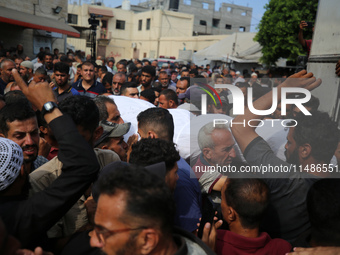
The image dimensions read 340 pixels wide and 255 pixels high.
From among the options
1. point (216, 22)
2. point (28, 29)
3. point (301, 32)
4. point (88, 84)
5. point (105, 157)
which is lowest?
point (105, 157)

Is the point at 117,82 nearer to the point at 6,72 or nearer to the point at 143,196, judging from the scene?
the point at 6,72

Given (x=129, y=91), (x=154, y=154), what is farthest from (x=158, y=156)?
(x=129, y=91)

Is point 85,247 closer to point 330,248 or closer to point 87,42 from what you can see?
point 330,248

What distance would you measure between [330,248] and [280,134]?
1426 millimetres

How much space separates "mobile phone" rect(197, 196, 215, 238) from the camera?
196 centimetres

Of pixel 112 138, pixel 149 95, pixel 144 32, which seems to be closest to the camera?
pixel 112 138

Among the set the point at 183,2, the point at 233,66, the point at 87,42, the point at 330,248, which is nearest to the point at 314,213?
the point at 330,248

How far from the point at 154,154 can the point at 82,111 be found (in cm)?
61

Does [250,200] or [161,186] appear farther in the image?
[250,200]

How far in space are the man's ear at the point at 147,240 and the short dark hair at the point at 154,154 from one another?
2.09ft

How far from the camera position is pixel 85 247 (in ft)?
5.15

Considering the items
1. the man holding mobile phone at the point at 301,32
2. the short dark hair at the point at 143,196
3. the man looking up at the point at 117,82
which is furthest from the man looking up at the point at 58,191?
the man looking up at the point at 117,82

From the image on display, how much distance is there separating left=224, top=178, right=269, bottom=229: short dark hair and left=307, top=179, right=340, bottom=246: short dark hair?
28 cm

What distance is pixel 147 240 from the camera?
1.26 m
